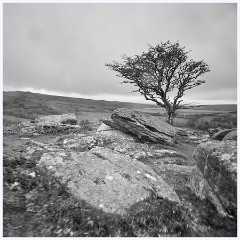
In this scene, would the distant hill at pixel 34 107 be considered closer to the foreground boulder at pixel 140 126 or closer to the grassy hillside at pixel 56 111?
the grassy hillside at pixel 56 111

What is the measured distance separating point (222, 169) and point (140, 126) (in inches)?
332

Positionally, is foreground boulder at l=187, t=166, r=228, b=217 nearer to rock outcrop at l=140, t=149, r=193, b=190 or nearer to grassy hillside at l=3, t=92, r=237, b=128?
rock outcrop at l=140, t=149, r=193, b=190

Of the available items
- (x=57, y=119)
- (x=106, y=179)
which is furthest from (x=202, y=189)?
(x=57, y=119)

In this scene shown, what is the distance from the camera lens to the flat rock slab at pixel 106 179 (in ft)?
16.4

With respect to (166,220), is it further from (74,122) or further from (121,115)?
(74,122)

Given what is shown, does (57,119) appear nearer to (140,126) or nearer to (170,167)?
(140,126)

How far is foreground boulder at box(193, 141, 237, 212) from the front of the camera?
17.3 ft

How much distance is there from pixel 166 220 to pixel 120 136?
29.7ft

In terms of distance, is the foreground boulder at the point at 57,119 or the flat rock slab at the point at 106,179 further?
the foreground boulder at the point at 57,119

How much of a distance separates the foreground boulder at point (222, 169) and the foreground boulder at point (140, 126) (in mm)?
7288

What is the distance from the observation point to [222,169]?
557cm

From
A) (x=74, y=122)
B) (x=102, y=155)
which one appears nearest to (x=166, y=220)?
(x=102, y=155)

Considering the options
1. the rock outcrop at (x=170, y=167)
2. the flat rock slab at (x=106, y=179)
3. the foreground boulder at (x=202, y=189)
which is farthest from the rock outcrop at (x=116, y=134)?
the foreground boulder at (x=202, y=189)

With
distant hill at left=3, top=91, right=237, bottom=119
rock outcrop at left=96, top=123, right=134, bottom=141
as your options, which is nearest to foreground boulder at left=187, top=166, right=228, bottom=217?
rock outcrop at left=96, top=123, right=134, bottom=141
